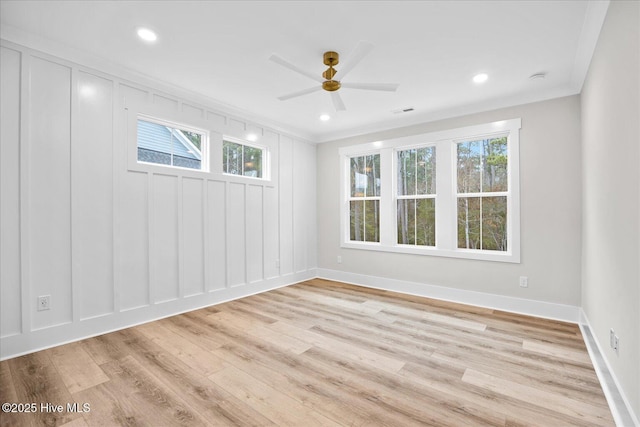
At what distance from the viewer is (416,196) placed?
14.8 feet

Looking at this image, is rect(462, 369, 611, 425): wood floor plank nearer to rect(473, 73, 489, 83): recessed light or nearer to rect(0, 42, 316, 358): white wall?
rect(473, 73, 489, 83): recessed light

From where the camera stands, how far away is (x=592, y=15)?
211cm

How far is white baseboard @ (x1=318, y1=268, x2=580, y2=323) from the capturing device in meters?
3.37

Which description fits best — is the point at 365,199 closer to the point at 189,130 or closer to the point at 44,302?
the point at 189,130

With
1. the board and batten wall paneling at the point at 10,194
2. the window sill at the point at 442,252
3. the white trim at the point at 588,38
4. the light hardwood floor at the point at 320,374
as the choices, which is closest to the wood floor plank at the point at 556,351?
the light hardwood floor at the point at 320,374

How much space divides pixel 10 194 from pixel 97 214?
614mm

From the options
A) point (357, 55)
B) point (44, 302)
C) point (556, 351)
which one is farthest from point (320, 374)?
point (357, 55)

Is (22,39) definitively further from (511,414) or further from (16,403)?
(511,414)

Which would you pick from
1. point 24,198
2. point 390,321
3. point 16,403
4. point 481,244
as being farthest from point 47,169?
point 481,244

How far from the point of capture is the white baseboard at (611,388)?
162 cm

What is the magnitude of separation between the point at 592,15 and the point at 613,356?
94.4 inches

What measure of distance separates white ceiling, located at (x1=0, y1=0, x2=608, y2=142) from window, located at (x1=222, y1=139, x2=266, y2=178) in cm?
81

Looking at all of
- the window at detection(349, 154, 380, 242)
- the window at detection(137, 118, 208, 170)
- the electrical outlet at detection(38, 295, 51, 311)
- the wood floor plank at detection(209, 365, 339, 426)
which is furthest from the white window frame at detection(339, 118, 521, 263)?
the electrical outlet at detection(38, 295, 51, 311)

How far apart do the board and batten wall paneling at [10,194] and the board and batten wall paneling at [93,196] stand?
371 millimetres
